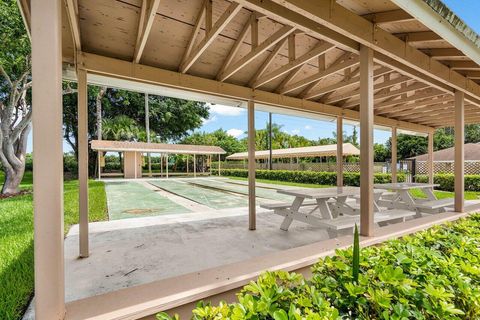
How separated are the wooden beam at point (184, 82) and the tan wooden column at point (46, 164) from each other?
2187 mm

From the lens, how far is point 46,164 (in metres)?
1.25

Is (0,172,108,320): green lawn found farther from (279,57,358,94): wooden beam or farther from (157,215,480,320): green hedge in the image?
(279,57,358,94): wooden beam

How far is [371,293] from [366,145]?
1754 millimetres

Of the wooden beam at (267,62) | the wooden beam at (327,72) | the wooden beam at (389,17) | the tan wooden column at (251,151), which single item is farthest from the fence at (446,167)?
the wooden beam at (389,17)

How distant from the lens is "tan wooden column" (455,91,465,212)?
4051 mm

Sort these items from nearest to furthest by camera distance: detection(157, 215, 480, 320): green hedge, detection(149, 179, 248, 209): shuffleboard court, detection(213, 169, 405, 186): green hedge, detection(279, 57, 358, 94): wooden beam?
1. detection(157, 215, 480, 320): green hedge
2. detection(279, 57, 358, 94): wooden beam
3. detection(149, 179, 248, 209): shuffleboard court
4. detection(213, 169, 405, 186): green hedge

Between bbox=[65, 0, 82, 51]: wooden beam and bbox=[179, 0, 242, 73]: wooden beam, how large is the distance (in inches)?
48.5

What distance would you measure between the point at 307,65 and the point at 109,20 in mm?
2979

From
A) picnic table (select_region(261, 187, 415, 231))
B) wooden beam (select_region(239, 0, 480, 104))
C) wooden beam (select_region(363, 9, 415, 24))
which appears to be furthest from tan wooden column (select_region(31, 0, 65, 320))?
picnic table (select_region(261, 187, 415, 231))

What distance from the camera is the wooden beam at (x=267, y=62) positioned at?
140 inches

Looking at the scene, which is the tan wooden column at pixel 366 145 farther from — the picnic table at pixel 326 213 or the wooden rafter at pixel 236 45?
the wooden rafter at pixel 236 45

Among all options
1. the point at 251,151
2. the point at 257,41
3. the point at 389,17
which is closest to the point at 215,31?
the point at 257,41

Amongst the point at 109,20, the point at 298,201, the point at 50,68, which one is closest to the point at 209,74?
the point at 109,20

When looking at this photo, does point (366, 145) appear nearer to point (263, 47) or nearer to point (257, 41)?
point (263, 47)
